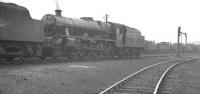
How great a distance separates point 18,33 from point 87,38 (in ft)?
27.3

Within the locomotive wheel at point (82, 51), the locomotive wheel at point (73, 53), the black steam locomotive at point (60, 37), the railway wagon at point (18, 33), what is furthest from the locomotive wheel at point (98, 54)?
the railway wagon at point (18, 33)

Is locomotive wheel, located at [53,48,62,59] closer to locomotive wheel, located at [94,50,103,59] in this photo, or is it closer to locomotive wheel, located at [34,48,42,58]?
locomotive wheel, located at [34,48,42,58]

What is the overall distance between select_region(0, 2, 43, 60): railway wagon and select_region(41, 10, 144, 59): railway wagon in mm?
2081

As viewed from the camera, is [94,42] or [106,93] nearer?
[106,93]

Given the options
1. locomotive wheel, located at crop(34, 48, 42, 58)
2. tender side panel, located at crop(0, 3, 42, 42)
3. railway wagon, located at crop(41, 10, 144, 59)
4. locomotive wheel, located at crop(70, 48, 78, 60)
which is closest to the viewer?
tender side panel, located at crop(0, 3, 42, 42)

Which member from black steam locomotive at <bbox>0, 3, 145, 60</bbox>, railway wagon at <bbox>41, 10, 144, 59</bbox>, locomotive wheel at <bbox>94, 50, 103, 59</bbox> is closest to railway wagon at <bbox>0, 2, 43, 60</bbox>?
black steam locomotive at <bbox>0, 3, 145, 60</bbox>

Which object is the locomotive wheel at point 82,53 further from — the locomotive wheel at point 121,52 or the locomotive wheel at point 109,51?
the locomotive wheel at point 121,52

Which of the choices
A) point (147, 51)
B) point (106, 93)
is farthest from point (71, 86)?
point (147, 51)

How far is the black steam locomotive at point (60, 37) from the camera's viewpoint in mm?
13695

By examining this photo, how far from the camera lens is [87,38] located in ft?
70.8

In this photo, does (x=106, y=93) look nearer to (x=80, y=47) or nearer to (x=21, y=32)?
(x=21, y=32)

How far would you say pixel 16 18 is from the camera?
1404 centimetres

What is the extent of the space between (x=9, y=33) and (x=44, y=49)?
393cm

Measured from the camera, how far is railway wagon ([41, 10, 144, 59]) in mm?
18812
